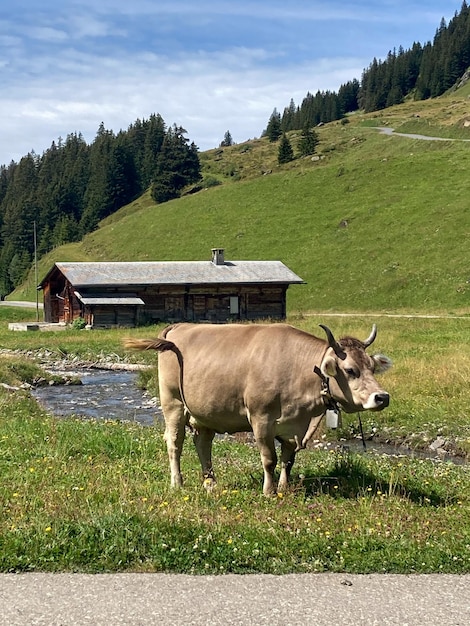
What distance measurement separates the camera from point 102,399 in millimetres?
21547

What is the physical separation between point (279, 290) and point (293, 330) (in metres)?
44.5

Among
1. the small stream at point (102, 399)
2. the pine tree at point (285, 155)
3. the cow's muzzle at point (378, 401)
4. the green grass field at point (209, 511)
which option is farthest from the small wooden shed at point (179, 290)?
the pine tree at point (285, 155)

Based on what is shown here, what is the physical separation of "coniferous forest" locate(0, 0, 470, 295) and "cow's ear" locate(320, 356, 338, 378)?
3617 inches

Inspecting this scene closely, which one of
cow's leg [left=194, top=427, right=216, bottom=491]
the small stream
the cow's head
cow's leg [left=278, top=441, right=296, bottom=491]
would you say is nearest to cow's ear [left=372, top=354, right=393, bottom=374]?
the cow's head

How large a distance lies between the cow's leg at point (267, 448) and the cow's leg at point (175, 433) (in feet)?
3.57

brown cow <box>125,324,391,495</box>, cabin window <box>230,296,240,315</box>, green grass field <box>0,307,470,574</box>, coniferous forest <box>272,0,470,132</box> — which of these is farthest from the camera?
coniferous forest <box>272,0,470,132</box>

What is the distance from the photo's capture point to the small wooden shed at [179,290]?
159 ft

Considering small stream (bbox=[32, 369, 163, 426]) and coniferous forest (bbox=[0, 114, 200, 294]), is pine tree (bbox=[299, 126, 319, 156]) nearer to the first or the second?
coniferous forest (bbox=[0, 114, 200, 294])

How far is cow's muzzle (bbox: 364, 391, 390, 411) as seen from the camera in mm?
7055

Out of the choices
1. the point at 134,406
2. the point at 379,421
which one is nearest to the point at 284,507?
the point at 379,421

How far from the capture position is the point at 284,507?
7.15 metres

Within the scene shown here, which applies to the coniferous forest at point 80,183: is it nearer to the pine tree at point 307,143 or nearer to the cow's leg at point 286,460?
the pine tree at point 307,143

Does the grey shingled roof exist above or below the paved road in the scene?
below

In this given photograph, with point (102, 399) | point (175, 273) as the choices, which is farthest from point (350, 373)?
point (175, 273)
